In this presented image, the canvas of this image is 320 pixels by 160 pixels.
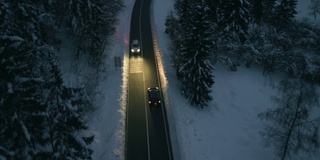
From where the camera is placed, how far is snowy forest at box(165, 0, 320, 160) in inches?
1316

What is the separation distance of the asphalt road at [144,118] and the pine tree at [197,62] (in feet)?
13.5

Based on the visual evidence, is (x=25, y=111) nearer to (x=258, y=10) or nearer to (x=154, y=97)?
(x=154, y=97)

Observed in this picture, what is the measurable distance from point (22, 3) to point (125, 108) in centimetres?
1405

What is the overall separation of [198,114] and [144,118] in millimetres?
6453

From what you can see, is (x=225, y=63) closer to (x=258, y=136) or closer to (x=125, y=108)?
(x=258, y=136)

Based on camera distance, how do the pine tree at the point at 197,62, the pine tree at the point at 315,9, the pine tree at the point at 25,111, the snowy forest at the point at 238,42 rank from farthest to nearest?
1. the pine tree at the point at 315,9
2. the snowy forest at the point at 238,42
3. the pine tree at the point at 197,62
4. the pine tree at the point at 25,111

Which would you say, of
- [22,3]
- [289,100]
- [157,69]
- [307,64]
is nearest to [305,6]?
[307,64]

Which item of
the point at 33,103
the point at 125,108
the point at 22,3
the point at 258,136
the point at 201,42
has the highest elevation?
the point at 22,3

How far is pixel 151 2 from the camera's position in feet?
211

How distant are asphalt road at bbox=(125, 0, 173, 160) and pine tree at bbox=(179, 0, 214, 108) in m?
4.11

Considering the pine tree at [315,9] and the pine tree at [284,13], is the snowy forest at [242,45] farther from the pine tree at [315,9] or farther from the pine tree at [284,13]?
the pine tree at [315,9]

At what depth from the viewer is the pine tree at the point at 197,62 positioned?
32344 mm

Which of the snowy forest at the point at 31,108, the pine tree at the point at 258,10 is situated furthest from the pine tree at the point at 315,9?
the snowy forest at the point at 31,108

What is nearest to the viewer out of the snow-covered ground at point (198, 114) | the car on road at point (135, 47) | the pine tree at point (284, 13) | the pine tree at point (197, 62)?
the snow-covered ground at point (198, 114)
